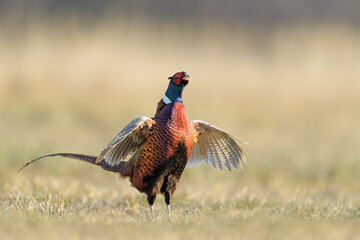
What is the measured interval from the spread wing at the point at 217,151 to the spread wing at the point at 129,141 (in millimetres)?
753

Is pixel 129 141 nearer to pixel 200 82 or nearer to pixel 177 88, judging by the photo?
pixel 177 88

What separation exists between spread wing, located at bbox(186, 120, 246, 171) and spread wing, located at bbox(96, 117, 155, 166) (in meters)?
0.75

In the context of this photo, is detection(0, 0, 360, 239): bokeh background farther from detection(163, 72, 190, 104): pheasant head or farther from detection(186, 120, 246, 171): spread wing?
detection(163, 72, 190, 104): pheasant head

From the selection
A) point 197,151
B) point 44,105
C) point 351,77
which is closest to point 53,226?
point 197,151

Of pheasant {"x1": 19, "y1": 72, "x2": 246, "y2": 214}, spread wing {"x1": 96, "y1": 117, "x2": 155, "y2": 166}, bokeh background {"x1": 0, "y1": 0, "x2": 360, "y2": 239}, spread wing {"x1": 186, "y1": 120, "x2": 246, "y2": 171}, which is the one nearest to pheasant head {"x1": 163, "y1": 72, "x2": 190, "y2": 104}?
pheasant {"x1": 19, "y1": 72, "x2": 246, "y2": 214}

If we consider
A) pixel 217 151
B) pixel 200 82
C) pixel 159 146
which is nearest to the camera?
pixel 159 146

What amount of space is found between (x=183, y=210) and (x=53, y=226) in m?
1.33

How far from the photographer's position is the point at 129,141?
184 inches

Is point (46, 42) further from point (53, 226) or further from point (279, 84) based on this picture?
point (53, 226)

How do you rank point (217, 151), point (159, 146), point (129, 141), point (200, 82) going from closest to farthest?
point (159, 146), point (129, 141), point (217, 151), point (200, 82)

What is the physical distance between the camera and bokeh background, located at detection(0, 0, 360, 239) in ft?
24.3

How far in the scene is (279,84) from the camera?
10070mm

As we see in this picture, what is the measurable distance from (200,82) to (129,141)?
5.59m

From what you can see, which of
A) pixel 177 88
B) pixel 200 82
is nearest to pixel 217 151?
pixel 177 88
